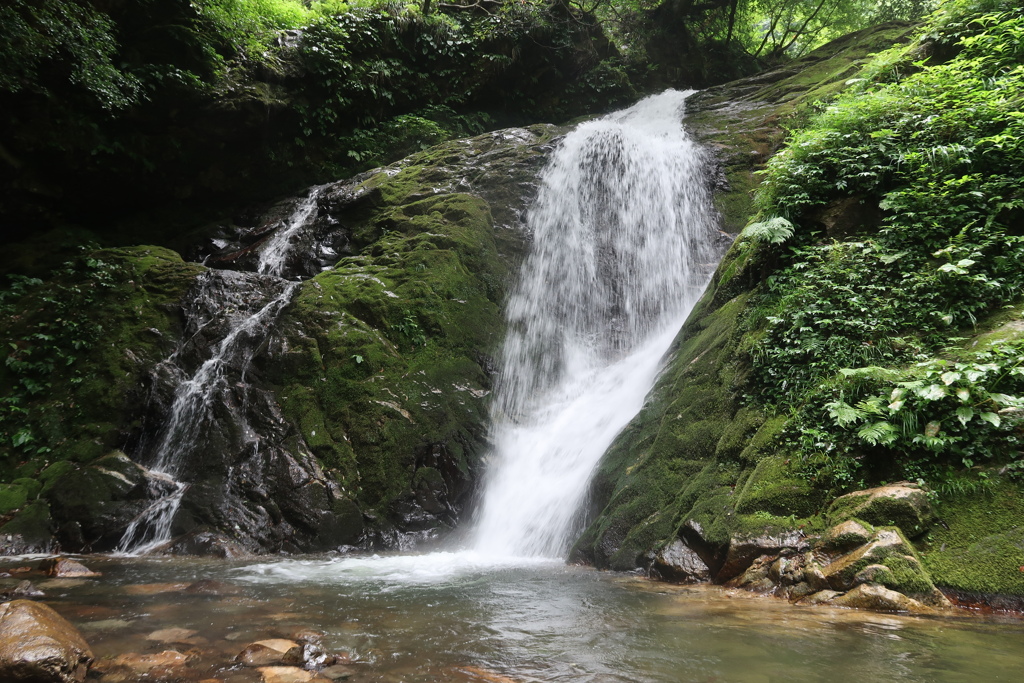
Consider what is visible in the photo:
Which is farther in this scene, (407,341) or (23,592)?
(407,341)

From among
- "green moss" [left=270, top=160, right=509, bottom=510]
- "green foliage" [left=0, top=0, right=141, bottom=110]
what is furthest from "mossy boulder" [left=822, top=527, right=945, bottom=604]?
"green foliage" [left=0, top=0, right=141, bottom=110]

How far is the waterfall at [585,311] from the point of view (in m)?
A: 6.86

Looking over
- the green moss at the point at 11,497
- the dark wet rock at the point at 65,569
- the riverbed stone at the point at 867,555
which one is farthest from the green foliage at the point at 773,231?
the green moss at the point at 11,497

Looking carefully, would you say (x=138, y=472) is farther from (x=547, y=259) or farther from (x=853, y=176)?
(x=853, y=176)

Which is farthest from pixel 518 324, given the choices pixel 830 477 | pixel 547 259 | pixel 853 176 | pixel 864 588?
pixel 864 588

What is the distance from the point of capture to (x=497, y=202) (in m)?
11.2

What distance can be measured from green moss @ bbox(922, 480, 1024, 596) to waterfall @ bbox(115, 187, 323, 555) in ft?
22.6

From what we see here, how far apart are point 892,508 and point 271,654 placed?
384cm

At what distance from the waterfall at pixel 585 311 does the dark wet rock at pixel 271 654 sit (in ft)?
11.4

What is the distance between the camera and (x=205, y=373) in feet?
24.5

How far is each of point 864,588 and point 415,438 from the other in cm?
525

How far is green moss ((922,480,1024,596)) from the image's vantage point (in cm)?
305

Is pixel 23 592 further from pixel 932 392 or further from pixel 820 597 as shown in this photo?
pixel 932 392

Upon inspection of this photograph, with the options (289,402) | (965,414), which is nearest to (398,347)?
(289,402)
